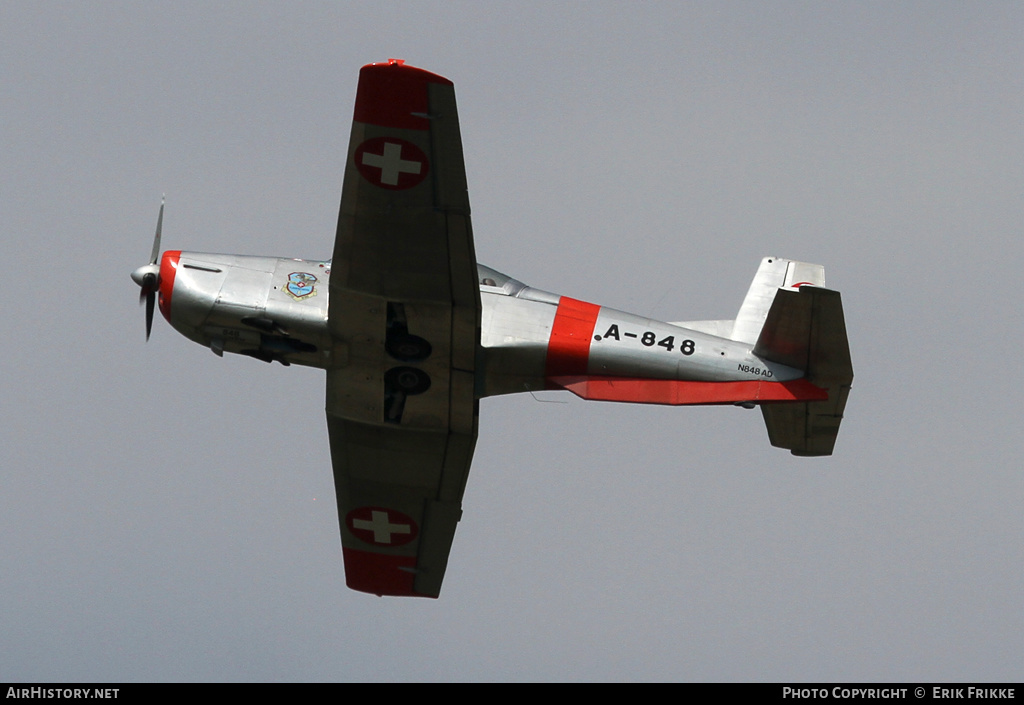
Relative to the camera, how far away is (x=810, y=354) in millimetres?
18812

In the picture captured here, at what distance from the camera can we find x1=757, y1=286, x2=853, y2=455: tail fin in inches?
728

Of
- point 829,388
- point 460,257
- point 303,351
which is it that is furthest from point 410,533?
point 829,388

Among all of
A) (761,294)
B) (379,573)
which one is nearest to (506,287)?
(761,294)

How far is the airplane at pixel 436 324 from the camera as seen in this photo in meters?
18.2

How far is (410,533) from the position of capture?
882 inches

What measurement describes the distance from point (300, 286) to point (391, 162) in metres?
2.47

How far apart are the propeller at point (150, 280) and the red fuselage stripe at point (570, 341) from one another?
5.15 metres

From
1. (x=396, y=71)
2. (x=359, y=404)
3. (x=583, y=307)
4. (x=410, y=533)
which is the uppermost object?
(x=396, y=71)

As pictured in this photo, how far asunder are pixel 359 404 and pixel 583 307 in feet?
10.4

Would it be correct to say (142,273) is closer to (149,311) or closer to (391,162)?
(149,311)

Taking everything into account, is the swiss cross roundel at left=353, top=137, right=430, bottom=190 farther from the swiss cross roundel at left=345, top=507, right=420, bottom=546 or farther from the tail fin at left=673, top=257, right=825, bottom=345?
the swiss cross roundel at left=345, top=507, right=420, bottom=546

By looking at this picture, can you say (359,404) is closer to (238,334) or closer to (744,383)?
(238,334)

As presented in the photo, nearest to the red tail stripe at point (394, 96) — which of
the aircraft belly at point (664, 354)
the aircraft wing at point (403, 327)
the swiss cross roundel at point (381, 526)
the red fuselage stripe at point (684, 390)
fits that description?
the aircraft wing at point (403, 327)

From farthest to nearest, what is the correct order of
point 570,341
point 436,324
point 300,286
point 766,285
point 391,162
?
point 766,285 < point 300,286 < point 570,341 < point 436,324 < point 391,162
